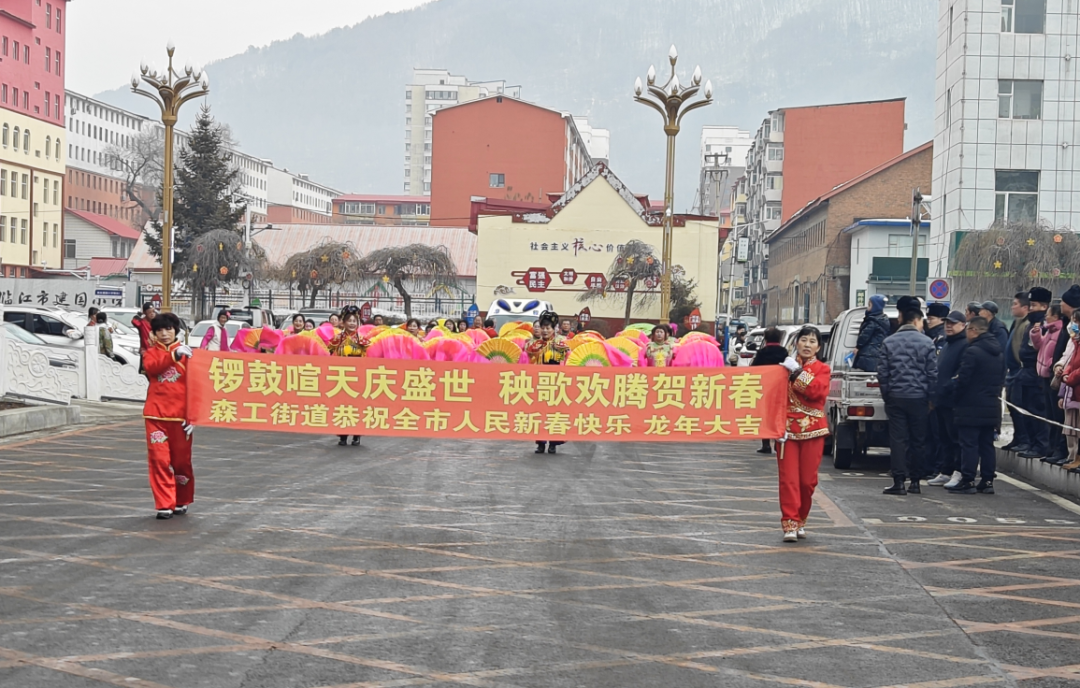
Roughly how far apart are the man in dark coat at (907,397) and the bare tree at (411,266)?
52.5 m

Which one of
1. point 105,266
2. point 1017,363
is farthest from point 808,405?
point 105,266

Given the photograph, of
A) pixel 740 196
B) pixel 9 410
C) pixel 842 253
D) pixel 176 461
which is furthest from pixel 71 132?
pixel 176 461

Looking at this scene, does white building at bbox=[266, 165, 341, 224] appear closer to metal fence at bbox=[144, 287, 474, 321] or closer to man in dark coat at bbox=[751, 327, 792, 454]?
metal fence at bbox=[144, 287, 474, 321]

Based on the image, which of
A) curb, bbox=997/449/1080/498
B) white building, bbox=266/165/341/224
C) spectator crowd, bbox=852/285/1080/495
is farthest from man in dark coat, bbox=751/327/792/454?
white building, bbox=266/165/341/224

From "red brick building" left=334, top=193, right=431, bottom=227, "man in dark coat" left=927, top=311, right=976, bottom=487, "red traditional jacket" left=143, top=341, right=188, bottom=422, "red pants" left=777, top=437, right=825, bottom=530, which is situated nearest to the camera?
"red pants" left=777, top=437, right=825, bottom=530

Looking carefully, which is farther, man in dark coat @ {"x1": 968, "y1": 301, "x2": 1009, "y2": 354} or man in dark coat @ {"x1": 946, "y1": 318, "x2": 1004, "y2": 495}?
man in dark coat @ {"x1": 968, "y1": 301, "x2": 1009, "y2": 354}

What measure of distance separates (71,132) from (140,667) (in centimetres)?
13211

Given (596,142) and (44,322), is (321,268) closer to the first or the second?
(44,322)

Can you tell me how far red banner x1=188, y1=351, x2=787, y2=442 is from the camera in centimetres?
1195

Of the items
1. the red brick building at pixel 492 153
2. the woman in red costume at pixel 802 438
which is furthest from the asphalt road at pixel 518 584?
the red brick building at pixel 492 153

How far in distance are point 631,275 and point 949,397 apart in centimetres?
4595

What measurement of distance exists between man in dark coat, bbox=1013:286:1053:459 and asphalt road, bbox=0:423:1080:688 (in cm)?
196

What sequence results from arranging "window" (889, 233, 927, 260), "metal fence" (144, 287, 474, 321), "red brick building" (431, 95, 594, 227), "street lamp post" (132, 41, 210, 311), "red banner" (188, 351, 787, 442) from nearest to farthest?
"red banner" (188, 351, 787, 442)
"street lamp post" (132, 41, 210, 311)
"window" (889, 233, 927, 260)
"metal fence" (144, 287, 474, 321)
"red brick building" (431, 95, 594, 227)

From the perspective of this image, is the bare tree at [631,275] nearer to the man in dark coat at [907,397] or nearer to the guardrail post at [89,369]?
the guardrail post at [89,369]
